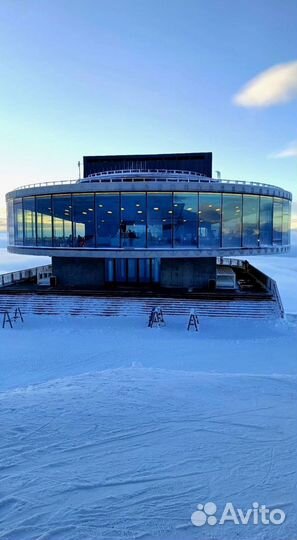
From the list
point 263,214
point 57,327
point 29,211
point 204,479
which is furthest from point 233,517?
point 29,211

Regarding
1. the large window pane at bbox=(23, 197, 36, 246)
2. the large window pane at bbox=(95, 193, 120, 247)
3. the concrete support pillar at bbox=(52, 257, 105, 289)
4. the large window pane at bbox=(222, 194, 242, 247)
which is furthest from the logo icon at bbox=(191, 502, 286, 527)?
the large window pane at bbox=(23, 197, 36, 246)

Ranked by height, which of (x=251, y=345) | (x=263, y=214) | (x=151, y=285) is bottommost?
(x=251, y=345)

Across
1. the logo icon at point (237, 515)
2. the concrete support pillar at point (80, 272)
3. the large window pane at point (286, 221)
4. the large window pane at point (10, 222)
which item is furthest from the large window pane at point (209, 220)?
the logo icon at point (237, 515)

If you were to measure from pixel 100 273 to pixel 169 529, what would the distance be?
2180cm

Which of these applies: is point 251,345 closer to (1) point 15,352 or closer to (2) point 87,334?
(2) point 87,334

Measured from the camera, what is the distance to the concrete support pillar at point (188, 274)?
2578 centimetres

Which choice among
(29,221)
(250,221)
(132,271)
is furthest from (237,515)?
(29,221)

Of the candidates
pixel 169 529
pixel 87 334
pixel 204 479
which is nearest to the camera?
pixel 169 529

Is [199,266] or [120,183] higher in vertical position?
[120,183]

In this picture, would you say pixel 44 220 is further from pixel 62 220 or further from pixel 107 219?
pixel 107 219

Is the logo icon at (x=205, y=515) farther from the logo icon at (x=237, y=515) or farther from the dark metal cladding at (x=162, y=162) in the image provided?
the dark metal cladding at (x=162, y=162)

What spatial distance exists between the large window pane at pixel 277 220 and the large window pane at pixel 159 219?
870cm

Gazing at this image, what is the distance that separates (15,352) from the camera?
15.8 meters

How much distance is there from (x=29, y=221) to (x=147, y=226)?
943cm
